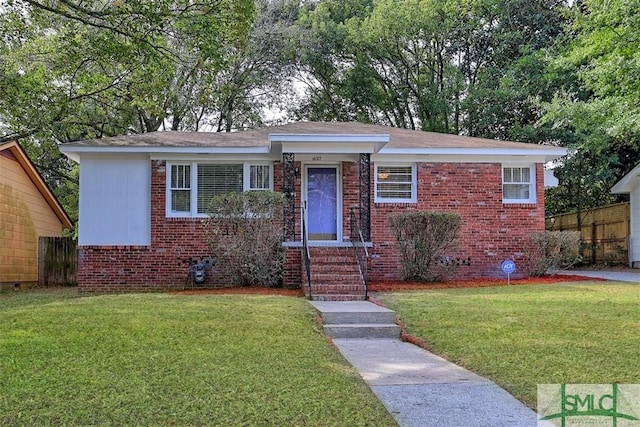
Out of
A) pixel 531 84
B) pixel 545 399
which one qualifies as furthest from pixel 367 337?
pixel 531 84

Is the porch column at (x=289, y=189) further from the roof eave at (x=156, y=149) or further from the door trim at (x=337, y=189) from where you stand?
the door trim at (x=337, y=189)

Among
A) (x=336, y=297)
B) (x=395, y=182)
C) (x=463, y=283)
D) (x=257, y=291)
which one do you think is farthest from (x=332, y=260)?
(x=395, y=182)

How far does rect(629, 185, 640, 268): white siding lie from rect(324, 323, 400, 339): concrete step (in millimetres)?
13589

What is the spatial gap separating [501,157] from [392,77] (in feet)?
42.2

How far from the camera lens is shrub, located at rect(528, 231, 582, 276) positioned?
13414 mm

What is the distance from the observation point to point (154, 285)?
42.8 ft

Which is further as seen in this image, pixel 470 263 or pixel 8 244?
pixel 8 244

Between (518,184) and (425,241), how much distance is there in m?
3.39

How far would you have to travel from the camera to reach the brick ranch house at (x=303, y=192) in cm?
1292

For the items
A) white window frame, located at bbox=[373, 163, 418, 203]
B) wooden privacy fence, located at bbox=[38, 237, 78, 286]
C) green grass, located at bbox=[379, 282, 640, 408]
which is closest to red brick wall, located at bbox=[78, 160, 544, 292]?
white window frame, located at bbox=[373, 163, 418, 203]

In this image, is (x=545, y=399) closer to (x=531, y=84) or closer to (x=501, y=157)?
(x=501, y=157)

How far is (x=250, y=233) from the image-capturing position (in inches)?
443

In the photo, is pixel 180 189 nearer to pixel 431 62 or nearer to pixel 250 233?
pixel 250 233

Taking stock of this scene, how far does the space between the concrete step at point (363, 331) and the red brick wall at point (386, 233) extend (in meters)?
5.88
